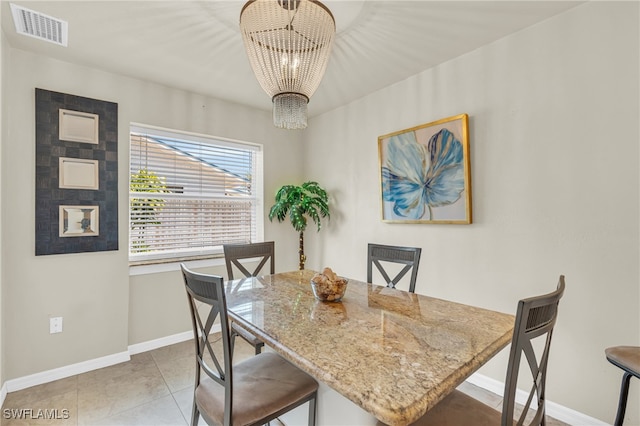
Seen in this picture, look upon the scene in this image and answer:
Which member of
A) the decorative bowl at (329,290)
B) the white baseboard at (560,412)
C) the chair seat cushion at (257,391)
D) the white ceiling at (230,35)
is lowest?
the white baseboard at (560,412)

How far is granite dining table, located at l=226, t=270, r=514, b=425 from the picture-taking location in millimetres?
806

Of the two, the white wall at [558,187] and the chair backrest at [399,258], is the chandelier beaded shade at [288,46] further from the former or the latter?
the white wall at [558,187]

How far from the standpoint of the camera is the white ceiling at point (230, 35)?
6.01ft

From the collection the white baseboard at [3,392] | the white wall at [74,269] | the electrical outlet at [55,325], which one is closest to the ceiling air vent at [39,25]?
the white wall at [74,269]

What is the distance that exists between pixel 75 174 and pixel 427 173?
2911mm

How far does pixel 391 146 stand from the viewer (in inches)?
114

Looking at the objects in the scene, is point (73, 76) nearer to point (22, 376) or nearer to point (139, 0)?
point (139, 0)

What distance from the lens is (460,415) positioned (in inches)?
44.5

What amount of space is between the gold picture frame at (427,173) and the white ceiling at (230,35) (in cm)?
58

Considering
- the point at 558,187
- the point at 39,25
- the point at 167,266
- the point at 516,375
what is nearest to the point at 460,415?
the point at 516,375

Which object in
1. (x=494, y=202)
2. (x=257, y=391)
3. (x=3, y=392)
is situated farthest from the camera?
(x=494, y=202)

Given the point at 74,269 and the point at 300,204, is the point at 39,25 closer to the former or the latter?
the point at 74,269

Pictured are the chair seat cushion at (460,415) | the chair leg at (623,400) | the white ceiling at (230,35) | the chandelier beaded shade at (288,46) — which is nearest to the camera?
the chair seat cushion at (460,415)

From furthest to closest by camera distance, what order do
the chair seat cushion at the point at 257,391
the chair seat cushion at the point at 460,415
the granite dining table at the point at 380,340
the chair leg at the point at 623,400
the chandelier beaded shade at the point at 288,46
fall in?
1. the chair leg at the point at 623,400
2. the chandelier beaded shade at the point at 288,46
3. the chair seat cushion at the point at 257,391
4. the chair seat cushion at the point at 460,415
5. the granite dining table at the point at 380,340
